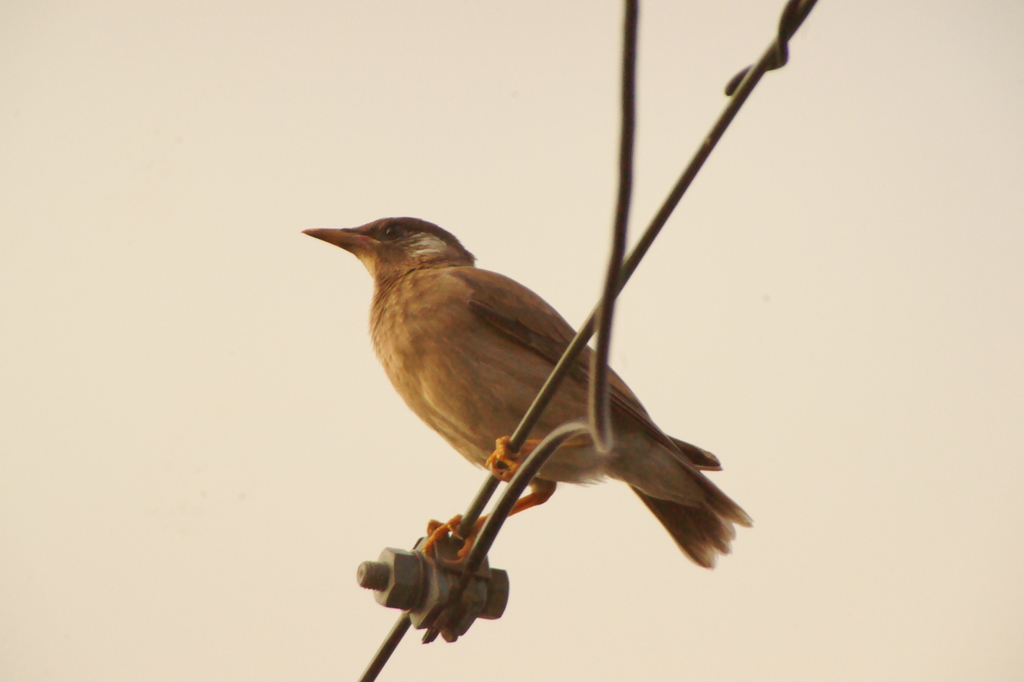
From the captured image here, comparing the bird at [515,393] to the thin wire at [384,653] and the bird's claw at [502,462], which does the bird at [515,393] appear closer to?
the bird's claw at [502,462]

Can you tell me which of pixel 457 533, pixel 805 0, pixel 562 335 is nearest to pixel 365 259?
pixel 562 335

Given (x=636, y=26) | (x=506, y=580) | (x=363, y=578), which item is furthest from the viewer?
(x=506, y=580)

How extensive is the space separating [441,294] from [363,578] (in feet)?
5.24

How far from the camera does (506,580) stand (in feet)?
8.24

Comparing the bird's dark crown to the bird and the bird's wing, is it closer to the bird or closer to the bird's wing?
the bird

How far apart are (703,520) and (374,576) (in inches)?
74.8

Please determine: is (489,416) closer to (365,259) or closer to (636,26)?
(365,259)

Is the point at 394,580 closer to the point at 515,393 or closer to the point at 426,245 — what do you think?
the point at 515,393

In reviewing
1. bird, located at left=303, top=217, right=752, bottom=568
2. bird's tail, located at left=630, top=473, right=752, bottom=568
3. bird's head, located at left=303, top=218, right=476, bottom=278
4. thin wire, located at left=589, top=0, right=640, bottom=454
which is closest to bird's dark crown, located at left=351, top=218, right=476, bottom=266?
bird's head, located at left=303, top=218, right=476, bottom=278

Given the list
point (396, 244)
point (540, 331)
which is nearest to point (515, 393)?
point (540, 331)

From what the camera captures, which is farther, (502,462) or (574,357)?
(502,462)

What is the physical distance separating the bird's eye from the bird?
658 mm

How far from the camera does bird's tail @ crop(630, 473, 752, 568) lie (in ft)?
11.9

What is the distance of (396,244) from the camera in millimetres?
4516
